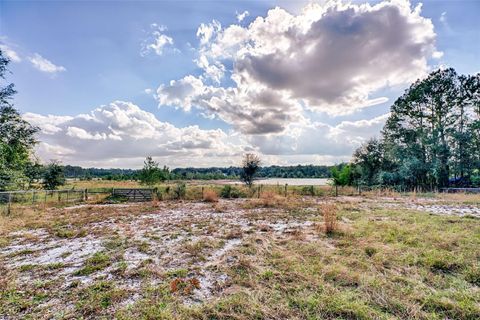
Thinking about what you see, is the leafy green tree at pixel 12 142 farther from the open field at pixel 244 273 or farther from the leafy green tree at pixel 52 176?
the open field at pixel 244 273

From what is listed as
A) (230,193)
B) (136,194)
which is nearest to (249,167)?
(230,193)

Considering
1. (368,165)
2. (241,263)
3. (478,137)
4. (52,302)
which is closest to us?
(52,302)

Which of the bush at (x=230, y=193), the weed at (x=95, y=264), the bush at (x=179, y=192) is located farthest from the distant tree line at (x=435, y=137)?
the weed at (x=95, y=264)

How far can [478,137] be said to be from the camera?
21516 mm

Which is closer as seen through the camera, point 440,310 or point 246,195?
point 440,310

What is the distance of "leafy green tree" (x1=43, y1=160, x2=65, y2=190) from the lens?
20.0 meters

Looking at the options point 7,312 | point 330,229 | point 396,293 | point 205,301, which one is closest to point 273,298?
point 205,301

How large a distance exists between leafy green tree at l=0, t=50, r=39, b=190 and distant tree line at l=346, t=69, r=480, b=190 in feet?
104

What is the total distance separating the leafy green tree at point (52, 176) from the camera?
20.0m

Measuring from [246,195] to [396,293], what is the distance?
48.4 feet

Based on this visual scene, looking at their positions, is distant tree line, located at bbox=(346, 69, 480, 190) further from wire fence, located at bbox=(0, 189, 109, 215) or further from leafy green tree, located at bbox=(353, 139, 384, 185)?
wire fence, located at bbox=(0, 189, 109, 215)

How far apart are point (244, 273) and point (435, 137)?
26.6 metres

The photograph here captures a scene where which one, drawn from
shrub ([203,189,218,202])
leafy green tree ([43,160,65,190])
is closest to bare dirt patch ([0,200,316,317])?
shrub ([203,189,218,202])

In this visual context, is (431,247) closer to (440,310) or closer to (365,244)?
(365,244)
